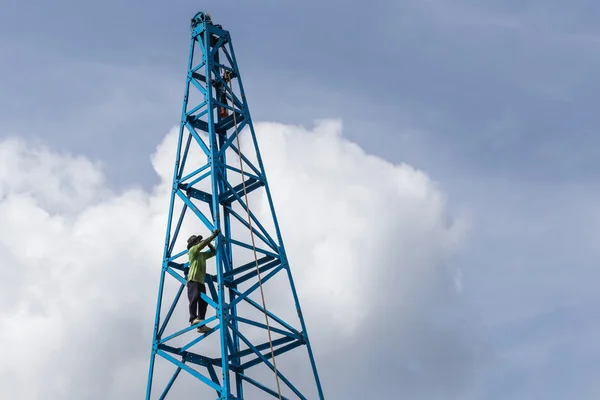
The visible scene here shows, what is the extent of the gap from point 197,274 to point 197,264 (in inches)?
13.5

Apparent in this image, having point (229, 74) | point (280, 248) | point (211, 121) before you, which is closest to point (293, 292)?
point (280, 248)

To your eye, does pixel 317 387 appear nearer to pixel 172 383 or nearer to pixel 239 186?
pixel 172 383

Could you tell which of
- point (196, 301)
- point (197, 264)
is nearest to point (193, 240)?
point (197, 264)

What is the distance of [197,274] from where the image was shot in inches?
1154

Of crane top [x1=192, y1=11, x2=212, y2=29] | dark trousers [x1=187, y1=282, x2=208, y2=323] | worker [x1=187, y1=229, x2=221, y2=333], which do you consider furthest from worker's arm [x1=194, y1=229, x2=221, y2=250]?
crane top [x1=192, y1=11, x2=212, y2=29]

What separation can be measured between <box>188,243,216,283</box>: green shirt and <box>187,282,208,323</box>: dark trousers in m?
0.21

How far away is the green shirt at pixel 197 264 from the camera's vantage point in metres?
29.2

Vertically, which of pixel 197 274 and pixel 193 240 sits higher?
pixel 193 240

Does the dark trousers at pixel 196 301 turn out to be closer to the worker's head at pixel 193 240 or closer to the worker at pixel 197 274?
the worker at pixel 197 274

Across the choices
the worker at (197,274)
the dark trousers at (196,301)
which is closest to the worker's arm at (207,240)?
the worker at (197,274)

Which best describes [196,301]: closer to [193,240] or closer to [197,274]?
[197,274]

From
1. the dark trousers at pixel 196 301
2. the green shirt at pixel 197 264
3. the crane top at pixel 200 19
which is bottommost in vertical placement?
the dark trousers at pixel 196 301

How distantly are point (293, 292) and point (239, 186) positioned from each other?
472 centimetres

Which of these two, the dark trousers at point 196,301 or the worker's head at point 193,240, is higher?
the worker's head at point 193,240
